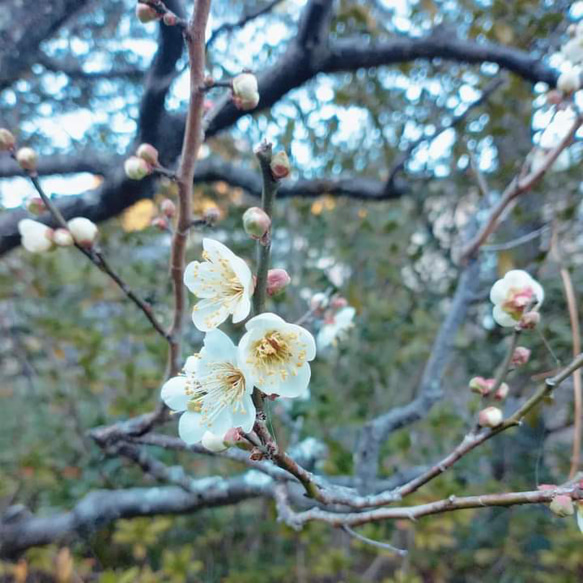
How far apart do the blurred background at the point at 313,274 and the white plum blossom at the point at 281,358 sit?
870mm

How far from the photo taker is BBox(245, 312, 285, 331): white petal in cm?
45

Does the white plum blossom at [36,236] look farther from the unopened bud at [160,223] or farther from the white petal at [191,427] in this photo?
the white petal at [191,427]

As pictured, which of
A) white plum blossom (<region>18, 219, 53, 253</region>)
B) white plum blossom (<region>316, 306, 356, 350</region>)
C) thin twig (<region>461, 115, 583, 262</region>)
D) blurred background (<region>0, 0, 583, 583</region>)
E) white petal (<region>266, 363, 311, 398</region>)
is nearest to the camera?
white petal (<region>266, 363, 311, 398</region>)

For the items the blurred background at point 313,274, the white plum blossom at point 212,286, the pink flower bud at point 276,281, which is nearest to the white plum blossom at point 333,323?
the blurred background at point 313,274

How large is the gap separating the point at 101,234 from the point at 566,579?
2131 mm

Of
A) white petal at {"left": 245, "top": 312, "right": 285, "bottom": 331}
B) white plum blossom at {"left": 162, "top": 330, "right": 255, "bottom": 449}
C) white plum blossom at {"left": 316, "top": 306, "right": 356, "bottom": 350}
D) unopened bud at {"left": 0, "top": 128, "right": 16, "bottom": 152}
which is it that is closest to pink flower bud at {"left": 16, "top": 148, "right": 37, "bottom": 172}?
unopened bud at {"left": 0, "top": 128, "right": 16, "bottom": 152}

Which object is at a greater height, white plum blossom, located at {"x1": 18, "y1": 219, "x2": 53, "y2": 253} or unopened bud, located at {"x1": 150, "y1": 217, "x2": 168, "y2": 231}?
unopened bud, located at {"x1": 150, "y1": 217, "x2": 168, "y2": 231}

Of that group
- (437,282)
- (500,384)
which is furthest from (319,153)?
(500,384)

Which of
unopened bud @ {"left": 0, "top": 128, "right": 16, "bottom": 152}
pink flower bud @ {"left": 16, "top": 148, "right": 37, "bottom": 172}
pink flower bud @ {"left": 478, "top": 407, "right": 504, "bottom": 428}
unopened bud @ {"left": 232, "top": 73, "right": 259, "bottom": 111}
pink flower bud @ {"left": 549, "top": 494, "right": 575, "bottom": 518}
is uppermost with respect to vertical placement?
unopened bud @ {"left": 232, "top": 73, "right": 259, "bottom": 111}

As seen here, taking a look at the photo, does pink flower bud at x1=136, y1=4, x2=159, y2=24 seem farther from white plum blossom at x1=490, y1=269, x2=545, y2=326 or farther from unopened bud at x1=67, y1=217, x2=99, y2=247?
white plum blossom at x1=490, y1=269, x2=545, y2=326

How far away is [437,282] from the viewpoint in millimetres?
2170

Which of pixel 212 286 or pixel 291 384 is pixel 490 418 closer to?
pixel 291 384

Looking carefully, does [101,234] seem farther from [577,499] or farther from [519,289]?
[577,499]

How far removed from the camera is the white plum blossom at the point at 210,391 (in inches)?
20.3
